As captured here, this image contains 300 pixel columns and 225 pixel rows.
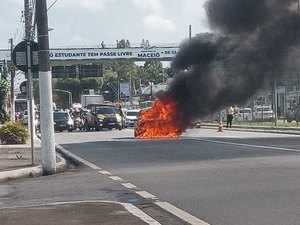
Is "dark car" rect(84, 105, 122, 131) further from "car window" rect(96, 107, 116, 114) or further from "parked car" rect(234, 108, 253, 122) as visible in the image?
"parked car" rect(234, 108, 253, 122)

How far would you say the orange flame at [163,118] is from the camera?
2981cm

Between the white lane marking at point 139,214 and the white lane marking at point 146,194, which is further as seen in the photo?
the white lane marking at point 146,194

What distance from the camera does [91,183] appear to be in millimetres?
15125

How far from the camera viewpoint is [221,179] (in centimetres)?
1487

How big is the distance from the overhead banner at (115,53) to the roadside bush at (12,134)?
32261mm

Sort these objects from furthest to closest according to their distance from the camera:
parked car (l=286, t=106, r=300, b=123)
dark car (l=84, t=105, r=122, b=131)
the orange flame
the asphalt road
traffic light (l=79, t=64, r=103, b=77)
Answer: traffic light (l=79, t=64, r=103, b=77) < dark car (l=84, t=105, r=122, b=131) < parked car (l=286, t=106, r=300, b=123) < the orange flame < the asphalt road

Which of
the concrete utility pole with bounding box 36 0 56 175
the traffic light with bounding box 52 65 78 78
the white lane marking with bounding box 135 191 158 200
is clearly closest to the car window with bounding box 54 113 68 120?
the traffic light with bounding box 52 65 78 78

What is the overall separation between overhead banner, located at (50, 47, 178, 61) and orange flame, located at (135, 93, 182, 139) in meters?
32.2

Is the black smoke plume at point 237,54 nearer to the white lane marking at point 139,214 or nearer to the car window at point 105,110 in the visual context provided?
the white lane marking at point 139,214

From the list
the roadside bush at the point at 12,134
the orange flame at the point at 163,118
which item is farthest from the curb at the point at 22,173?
A: the roadside bush at the point at 12,134

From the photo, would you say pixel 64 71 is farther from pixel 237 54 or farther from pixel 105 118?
pixel 237 54

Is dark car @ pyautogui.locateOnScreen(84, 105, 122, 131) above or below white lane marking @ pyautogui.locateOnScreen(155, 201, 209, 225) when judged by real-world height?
above

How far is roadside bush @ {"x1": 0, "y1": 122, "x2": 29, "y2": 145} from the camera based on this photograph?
33.4 metres

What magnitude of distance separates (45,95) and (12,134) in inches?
667
